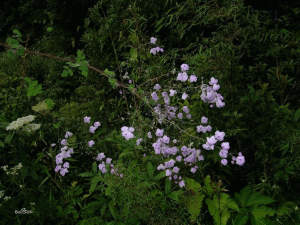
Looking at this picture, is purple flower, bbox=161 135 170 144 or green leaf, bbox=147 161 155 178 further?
green leaf, bbox=147 161 155 178

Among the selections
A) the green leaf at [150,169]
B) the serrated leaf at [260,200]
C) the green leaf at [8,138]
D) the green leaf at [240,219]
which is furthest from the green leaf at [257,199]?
the green leaf at [8,138]

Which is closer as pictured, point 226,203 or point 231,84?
point 226,203

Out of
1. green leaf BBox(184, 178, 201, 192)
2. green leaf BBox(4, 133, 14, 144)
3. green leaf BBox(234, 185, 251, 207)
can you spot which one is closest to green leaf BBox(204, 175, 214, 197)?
green leaf BBox(184, 178, 201, 192)

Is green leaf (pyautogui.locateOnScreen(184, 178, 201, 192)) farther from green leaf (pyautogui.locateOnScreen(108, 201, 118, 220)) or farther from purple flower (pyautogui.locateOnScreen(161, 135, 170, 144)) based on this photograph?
green leaf (pyautogui.locateOnScreen(108, 201, 118, 220))

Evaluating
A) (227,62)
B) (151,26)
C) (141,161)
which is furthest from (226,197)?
(151,26)

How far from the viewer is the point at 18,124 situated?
203 centimetres

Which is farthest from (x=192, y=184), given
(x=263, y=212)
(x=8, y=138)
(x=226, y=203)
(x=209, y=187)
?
(x=8, y=138)

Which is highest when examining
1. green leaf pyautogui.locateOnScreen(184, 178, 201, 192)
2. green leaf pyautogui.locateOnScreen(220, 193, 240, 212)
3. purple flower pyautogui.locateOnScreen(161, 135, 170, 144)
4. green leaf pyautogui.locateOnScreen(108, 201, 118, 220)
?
purple flower pyautogui.locateOnScreen(161, 135, 170, 144)

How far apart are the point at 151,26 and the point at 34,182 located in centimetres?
212

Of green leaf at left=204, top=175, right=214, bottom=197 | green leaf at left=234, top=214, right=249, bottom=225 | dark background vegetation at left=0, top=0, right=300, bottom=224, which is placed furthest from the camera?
dark background vegetation at left=0, top=0, right=300, bottom=224

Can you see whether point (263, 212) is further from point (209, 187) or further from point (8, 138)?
point (8, 138)

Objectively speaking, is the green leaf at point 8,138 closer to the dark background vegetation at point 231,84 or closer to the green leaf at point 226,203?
the dark background vegetation at point 231,84

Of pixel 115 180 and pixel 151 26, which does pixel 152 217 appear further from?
pixel 151 26

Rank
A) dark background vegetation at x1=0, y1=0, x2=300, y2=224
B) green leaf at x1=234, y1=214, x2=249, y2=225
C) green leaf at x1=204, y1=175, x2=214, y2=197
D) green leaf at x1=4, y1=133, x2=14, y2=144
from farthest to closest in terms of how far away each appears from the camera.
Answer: green leaf at x1=4, y1=133, x2=14, y2=144
dark background vegetation at x1=0, y1=0, x2=300, y2=224
green leaf at x1=204, y1=175, x2=214, y2=197
green leaf at x1=234, y1=214, x2=249, y2=225
